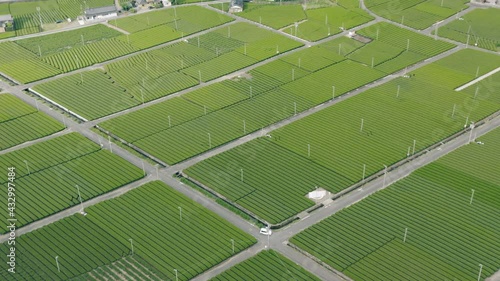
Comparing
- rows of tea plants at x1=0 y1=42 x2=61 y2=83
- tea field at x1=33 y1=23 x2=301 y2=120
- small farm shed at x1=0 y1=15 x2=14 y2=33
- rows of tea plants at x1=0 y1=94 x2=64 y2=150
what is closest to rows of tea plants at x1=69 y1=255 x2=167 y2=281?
rows of tea plants at x1=0 y1=94 x2=64 y2=150

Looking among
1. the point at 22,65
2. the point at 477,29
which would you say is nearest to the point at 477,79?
the point at 477,29

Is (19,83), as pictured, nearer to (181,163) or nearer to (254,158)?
(181,163)

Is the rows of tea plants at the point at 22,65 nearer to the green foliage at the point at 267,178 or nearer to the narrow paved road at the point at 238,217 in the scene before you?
the narrow paved road at the point at 238,217

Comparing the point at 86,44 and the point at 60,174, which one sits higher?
the point at 86,44

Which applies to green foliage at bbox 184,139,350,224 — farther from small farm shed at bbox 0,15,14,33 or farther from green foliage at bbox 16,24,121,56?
small farm shed at bbox 0,15,14,33

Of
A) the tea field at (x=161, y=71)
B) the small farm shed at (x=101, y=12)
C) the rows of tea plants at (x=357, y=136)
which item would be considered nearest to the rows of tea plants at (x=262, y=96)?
the rows of tea plants at (x=357, y=136)

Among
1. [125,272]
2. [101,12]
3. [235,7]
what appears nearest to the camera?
[125,272]

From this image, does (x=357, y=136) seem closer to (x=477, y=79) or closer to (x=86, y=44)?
(x=477, y=79)
